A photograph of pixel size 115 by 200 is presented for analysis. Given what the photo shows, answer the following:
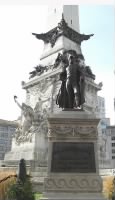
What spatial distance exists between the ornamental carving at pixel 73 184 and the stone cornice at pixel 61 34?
28.1 m

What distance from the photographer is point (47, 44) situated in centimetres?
3725

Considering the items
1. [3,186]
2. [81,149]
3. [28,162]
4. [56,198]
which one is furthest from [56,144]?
[28,162]

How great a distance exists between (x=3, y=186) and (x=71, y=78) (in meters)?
5.91

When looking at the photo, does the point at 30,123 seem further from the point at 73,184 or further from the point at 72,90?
the point at 73,184

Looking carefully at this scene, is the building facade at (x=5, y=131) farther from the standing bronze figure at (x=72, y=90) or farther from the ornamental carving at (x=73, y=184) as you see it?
the ornamental carving at (x=73, y=184)

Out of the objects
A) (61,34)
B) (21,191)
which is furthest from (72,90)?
(61,34)

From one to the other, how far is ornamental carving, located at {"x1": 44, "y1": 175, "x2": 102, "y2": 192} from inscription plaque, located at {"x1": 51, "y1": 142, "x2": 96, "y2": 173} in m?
0.23

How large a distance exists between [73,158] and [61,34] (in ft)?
91.5

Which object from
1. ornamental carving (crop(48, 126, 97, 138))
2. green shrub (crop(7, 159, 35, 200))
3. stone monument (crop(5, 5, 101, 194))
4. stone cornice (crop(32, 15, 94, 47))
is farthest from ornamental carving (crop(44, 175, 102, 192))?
stone cornice (crop(32, 15, 94, 47))

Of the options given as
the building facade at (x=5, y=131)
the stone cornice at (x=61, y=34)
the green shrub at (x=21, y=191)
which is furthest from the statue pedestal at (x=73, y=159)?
the building facade at (x=5, y=131)

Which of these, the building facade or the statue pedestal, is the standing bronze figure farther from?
the building facade

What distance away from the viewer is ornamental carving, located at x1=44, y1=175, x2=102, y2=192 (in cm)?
884

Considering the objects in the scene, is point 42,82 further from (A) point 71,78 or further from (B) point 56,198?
(B) point 56,198

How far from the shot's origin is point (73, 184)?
8875 millimetres
